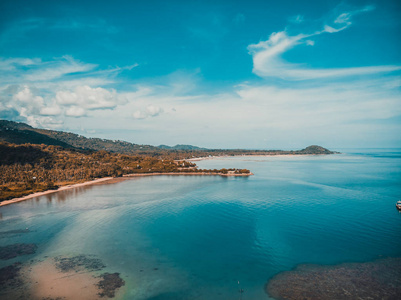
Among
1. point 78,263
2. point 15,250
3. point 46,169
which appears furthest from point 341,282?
→ point 46,169

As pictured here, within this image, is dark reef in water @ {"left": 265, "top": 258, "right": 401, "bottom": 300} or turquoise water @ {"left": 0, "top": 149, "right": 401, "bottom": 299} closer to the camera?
dark reef in water @ {"left": 265, "top": 258, "right": 401, "bottom": 300}

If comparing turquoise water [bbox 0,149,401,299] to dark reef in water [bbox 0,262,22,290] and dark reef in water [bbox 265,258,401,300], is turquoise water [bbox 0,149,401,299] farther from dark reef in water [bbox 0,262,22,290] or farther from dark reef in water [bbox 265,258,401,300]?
dark reef in water [bbox 0,262,22,290]

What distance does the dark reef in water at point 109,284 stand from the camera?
17359 mm

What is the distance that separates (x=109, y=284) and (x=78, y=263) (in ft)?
18.5

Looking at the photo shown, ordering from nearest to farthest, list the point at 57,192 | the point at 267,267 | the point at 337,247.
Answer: the point at 267,267 < the point at 337,247 < the point at 57,192

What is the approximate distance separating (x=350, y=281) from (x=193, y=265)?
44.8 feet

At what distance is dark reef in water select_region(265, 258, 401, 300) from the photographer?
17078 mm

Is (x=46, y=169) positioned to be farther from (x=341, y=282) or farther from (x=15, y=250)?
(x=341, y=282)

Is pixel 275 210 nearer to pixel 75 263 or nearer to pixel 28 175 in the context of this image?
pixel 75 263

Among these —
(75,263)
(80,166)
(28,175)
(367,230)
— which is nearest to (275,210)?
(367,230)

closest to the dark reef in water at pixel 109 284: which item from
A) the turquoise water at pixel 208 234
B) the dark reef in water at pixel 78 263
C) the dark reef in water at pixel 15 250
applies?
the turquoise water at pixel 208 234

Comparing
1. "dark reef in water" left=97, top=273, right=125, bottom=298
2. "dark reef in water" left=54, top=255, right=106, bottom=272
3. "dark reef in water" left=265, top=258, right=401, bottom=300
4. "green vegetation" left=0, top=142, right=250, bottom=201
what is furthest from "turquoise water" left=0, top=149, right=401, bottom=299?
"green vegetation" left=0, top=142, right=250, bottom=201

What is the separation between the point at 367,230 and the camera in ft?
97.7

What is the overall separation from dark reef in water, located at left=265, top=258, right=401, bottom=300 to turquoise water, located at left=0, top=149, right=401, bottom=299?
3.74 ft
